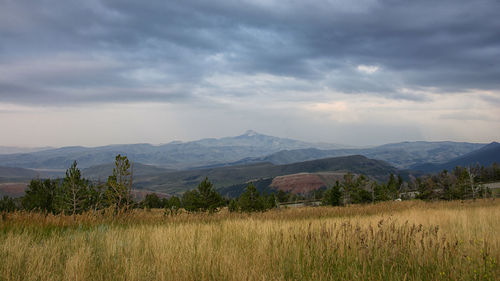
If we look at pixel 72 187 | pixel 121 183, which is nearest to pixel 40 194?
pixel 72 187

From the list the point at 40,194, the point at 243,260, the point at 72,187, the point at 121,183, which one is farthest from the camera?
the point at 40,194

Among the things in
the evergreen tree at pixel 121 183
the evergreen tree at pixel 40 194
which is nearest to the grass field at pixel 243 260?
the evergreen tree at pixel 121 183

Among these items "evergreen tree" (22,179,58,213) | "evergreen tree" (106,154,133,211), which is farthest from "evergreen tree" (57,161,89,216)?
"evergreen tree" (106,154,133,211)

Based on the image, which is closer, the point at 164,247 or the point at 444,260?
the point at 444,260

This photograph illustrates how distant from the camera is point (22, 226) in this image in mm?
7645

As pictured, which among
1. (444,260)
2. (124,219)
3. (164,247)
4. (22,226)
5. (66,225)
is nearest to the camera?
(444,260)

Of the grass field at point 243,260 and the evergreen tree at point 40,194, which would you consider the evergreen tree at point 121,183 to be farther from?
the evergreen tree at point 40,194

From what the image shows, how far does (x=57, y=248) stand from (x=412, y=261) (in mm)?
6353

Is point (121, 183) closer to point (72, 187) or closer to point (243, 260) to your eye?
point (243, 260)

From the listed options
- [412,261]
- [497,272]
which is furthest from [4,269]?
[497,272]

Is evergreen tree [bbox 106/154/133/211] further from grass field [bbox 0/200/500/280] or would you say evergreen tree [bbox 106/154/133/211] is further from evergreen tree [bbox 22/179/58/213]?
evergreen tree [bbox 22/179/58/213]

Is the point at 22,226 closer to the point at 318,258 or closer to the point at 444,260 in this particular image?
the point at 318,258

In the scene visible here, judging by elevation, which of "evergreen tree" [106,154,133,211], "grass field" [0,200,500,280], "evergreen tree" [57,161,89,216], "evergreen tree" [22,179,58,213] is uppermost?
"evergreen tree" [106,154,133,211]

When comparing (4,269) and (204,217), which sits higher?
(4,269)
